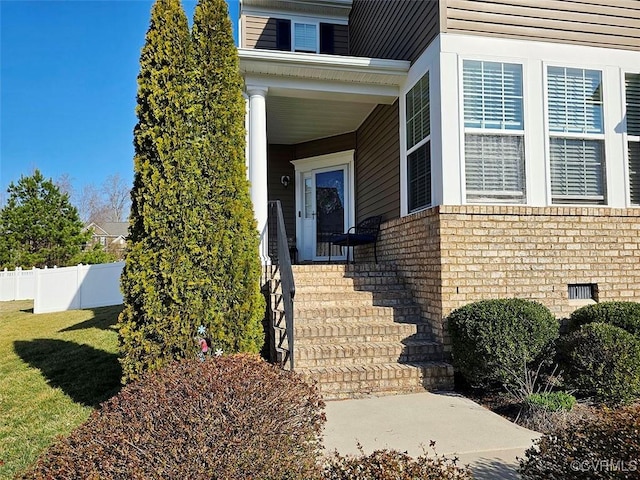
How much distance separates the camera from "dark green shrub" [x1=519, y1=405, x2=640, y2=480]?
1.79 metres

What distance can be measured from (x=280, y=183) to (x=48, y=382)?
607 cm

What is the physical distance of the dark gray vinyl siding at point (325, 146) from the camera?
8.76 m

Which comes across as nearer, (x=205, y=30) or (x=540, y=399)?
(x=540, y=399)

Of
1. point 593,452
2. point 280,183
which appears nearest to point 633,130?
point 593,452

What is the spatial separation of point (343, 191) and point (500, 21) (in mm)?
4539

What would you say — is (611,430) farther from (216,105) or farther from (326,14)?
(326,14)

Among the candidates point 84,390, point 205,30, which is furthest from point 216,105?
point 84,390

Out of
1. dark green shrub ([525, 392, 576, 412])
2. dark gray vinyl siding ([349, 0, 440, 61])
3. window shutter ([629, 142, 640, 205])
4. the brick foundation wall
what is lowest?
dark green shrub ([525, 392, 576, 412])

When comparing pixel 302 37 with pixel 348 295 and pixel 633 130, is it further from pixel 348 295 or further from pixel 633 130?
pixel 633 130

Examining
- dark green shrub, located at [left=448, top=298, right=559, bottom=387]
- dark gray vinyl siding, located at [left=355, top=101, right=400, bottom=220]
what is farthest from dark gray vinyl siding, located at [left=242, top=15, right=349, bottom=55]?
dark green shrub, located at [left=448, top=298, right=559, bottom=387]

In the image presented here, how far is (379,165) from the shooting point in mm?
7266

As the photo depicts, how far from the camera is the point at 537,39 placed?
17.1ft

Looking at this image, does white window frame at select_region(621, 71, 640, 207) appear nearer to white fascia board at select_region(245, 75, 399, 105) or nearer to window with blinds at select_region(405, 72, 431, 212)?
window with blinds at select_region(405, 72, 431, 212)

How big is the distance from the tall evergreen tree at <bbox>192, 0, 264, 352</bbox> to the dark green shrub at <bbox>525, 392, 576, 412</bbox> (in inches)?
101
